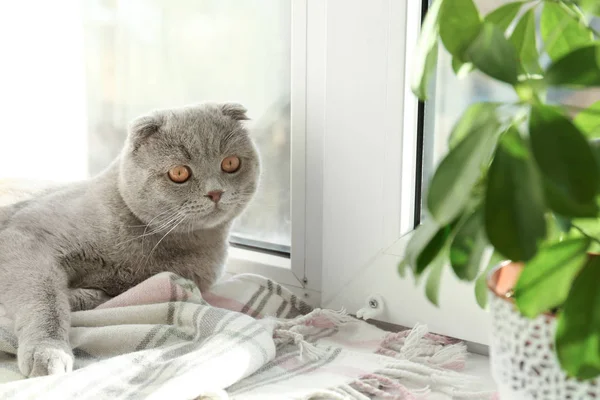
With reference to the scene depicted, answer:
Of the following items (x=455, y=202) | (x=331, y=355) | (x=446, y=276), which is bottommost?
(x=331, y=355)

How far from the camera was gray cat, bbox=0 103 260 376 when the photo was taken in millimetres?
1100

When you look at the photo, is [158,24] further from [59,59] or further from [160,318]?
[160,318]

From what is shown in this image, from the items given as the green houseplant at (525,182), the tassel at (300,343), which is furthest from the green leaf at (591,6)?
the tassel at (300,343)

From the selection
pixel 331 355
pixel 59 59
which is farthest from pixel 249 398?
pixel 59 59

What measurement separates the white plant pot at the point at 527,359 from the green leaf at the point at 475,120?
16 centimetres

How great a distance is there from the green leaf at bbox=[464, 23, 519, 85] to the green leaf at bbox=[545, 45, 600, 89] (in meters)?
0.03

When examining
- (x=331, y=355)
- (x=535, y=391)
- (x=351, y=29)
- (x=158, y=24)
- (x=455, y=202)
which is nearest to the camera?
(x=455, y=202)

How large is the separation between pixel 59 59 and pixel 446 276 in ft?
4.24

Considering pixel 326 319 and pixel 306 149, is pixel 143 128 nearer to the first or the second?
pixel 306 149

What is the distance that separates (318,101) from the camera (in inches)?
47.3

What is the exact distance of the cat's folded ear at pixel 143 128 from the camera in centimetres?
112

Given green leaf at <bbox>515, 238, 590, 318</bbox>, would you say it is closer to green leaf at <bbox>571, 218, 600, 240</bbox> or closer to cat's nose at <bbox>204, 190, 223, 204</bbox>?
green leaf at <bbox>571, 218, 600, 240</bbox>

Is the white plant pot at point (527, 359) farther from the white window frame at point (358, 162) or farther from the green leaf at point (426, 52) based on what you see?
the white window frame at point (358, 162)

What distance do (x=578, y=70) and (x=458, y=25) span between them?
0.32 feet
